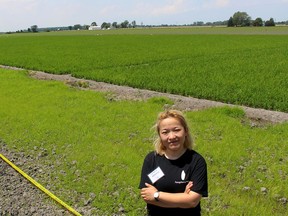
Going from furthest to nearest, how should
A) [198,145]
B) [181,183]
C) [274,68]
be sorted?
[274,68]
[198,145]
[181,183]

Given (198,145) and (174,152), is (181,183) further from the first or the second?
(198,145)

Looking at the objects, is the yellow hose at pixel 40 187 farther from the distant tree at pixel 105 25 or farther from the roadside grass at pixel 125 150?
the distant tree at pixel 105 25

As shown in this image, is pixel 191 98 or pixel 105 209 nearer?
pixel 105 209

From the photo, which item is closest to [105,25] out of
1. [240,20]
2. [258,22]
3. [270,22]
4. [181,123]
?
[240,20]

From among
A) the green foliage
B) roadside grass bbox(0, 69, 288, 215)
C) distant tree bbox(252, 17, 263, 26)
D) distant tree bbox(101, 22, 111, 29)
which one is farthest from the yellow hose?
distant tree bbox(101, 22, 111, 29)

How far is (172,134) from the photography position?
9.89ft

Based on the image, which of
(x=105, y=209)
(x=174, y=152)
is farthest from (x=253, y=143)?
(x=174, y=152)

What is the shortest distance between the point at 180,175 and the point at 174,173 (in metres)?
0.05

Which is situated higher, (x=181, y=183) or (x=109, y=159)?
(x=181, y=183)

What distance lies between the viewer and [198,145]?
7.19 m

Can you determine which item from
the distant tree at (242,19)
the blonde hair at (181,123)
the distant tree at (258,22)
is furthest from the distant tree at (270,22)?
the blonde hair at (181,123)

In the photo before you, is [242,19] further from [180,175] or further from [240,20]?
[180,175]

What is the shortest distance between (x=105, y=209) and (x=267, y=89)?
9536 mm

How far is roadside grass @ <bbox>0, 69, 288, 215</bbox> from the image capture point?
5.19 m
